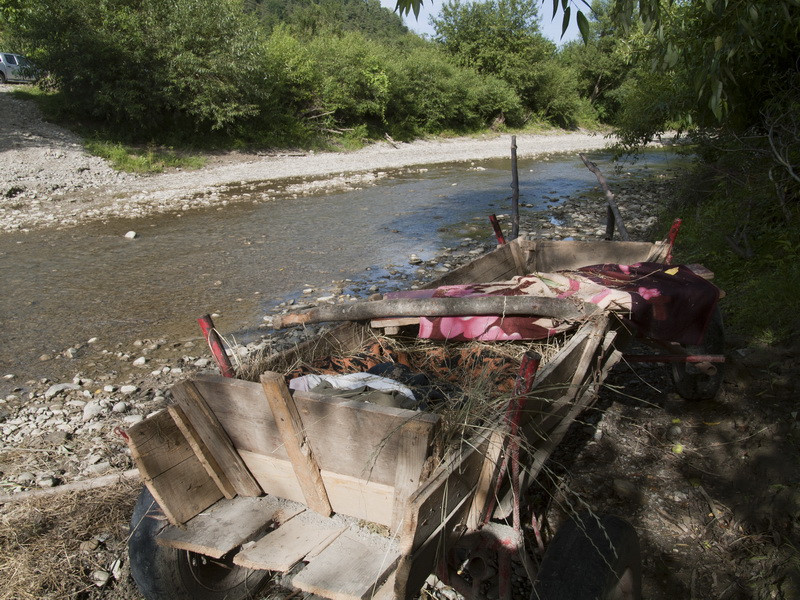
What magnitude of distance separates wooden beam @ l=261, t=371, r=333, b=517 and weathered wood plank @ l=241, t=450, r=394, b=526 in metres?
0.05

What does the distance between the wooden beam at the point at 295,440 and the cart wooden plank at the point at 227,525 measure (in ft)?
0.59

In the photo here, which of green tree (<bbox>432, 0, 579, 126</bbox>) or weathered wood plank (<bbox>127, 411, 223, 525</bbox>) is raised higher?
green tree (<bbox>432, 0, 579, 126</bbox>)

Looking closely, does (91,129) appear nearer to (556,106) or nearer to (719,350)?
(719,350)

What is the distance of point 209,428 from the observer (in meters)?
2.55

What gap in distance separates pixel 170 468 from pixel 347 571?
0.90 meters

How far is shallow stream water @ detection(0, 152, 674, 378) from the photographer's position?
22.4 feet

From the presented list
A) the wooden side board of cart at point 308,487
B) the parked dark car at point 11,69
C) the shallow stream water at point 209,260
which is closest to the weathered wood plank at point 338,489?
the wooden side board of cart at point 308,487

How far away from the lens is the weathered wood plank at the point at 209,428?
2513mm

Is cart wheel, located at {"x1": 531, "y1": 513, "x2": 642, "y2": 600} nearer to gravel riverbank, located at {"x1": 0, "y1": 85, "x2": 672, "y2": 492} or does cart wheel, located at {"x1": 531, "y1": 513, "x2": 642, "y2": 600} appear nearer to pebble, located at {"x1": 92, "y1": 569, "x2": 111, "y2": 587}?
gravel riverbank, located at {"x1": 0, "y1": 85, "x2": 672, "y2": 492}

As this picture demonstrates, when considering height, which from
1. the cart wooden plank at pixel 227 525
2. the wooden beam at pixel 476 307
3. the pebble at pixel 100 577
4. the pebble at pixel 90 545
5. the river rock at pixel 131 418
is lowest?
the pebble at pixel 100 577

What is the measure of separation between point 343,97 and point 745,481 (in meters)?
25.9

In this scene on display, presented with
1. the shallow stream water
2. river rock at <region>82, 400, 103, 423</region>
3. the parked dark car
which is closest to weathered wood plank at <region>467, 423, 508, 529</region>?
river rock at <region>82, 400, 103, 423</region>

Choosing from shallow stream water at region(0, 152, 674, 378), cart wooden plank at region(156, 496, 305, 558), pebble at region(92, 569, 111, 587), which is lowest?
pebble at region(92, 569, 111, 587)

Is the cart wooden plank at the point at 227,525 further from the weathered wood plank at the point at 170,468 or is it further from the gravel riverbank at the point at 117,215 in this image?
the gravel riverbank at the point at 117,215
